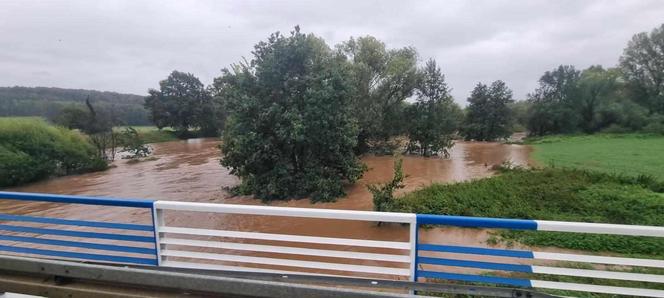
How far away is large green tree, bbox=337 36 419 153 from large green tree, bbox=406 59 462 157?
73 centimetres

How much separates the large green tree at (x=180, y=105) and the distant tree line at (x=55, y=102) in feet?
15.8

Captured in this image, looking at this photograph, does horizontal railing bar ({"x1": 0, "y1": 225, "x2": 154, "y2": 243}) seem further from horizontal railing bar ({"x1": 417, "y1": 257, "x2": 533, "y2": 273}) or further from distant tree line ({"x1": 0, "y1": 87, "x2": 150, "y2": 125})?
distant tree line ({"x1": 0, "y1": 87, "x2": 150, "y2": 125})

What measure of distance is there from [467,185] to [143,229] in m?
10.1

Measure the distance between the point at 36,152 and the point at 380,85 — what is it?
19791 mm

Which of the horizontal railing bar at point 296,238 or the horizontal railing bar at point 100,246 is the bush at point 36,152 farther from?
the horizontal railing bar at point 296,238

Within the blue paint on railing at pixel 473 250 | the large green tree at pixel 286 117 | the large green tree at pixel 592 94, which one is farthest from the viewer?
the large green tree at pixel 592 94

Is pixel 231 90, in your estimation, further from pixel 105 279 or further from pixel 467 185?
pixel 105 279

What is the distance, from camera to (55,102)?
39.5 metres

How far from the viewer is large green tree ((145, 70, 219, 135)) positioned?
49.1 metres

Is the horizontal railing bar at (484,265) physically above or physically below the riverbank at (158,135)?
above

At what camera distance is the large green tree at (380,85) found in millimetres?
21312

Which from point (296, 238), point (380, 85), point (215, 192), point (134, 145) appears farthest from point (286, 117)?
point (134, 145)

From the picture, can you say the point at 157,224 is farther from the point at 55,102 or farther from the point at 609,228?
the point at 55,102

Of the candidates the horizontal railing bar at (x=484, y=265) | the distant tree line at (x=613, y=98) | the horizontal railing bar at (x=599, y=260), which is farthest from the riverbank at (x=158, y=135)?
the distant tree line at (x=613, y=98)
